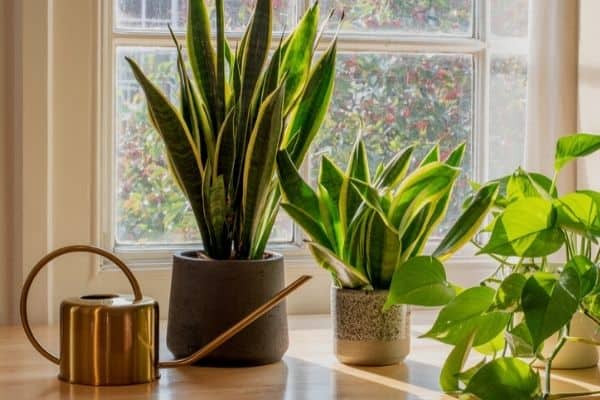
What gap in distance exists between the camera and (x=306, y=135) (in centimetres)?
148

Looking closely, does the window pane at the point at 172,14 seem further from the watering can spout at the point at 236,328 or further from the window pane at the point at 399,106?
the watering can spout at the point at 236,328

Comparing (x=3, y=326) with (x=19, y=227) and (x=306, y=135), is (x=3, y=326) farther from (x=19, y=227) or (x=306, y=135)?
(x=306, y=135)

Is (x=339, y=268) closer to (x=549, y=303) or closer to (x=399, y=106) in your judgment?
(x=549, y=303)

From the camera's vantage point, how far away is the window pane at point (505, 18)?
6.31ft

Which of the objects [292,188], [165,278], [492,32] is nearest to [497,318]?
[292,188]

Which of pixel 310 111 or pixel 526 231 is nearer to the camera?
pixel 526 231

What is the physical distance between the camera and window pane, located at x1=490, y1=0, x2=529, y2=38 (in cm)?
192

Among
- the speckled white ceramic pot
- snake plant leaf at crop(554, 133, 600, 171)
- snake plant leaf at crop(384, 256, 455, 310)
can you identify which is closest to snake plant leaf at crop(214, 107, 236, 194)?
the speckled white ceramic pot

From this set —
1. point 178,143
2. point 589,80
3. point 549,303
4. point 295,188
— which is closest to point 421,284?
point 549,303

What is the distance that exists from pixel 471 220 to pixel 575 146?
23 centimetres

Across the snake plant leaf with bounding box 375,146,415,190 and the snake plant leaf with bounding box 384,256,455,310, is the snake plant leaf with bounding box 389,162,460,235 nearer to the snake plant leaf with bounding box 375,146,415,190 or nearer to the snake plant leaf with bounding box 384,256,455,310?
the snake plant leaf with bounding box 375,146,415,190

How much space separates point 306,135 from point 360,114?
1.38ft

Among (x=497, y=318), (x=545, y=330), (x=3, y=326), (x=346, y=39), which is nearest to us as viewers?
(x=545, y=330)

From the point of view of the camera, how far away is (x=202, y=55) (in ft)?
4.69
